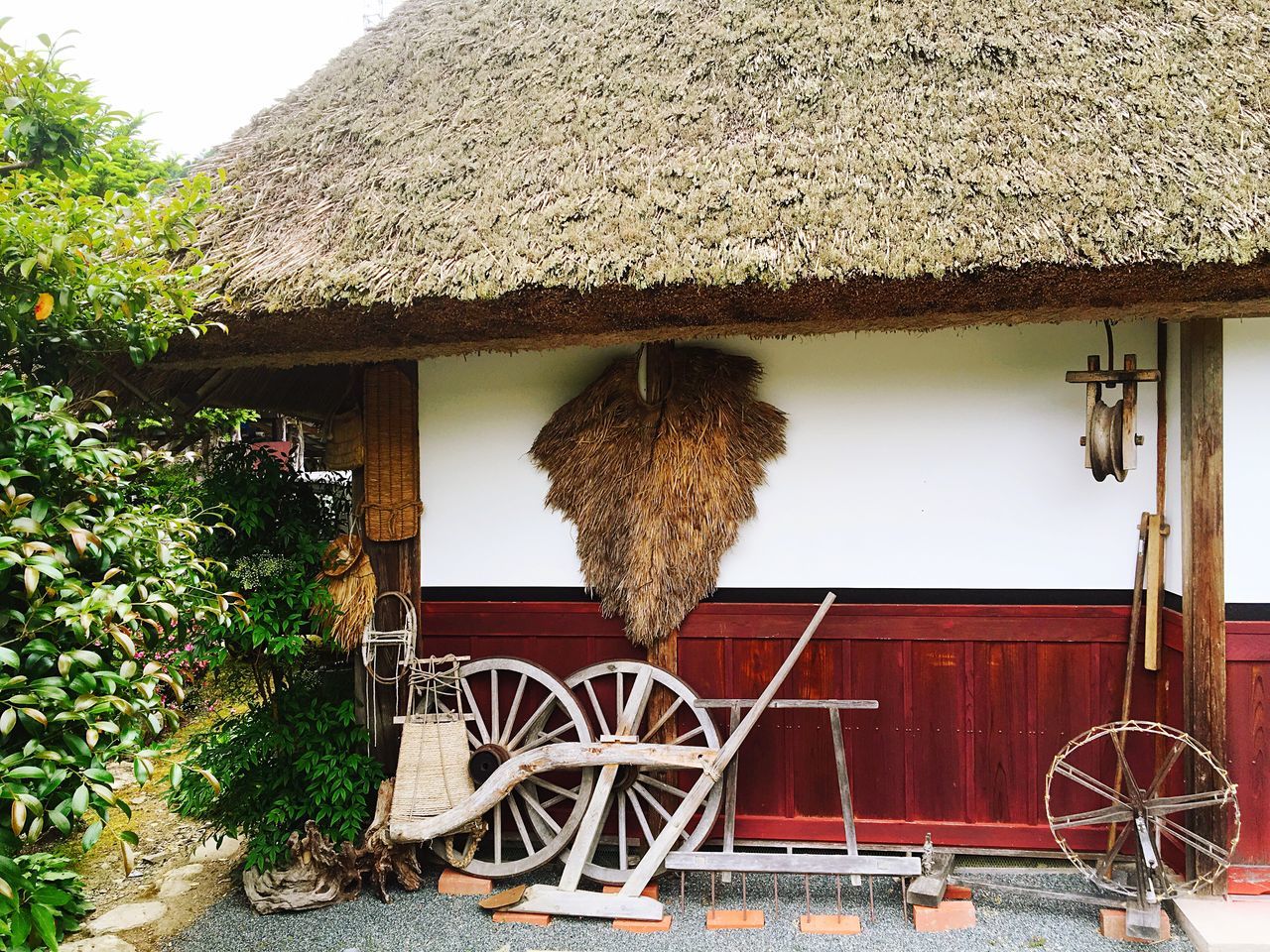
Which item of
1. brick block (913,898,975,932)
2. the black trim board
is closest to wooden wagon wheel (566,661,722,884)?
the black trim board

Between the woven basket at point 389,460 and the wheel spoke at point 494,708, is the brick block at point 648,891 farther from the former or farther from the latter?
the woven basket at point 389,460

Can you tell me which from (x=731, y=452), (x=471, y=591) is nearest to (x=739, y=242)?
(x=731, y=452)

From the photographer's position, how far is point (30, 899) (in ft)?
4.72

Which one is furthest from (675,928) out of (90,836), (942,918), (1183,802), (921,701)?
(90,836)

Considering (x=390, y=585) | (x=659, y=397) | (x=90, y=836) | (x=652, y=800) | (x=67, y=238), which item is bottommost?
(x=652, y=800)

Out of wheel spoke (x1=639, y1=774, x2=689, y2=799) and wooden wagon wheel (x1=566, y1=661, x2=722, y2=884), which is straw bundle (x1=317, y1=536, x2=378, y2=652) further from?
wheel spoke (x1=639, y1=774, x2=689, y2=799)

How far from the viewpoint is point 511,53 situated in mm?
3154

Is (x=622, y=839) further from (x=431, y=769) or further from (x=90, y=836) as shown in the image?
(x=90, y=836)

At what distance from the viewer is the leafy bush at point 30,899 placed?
1350 millimetres

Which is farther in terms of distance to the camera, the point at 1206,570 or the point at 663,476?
the point at 663,476

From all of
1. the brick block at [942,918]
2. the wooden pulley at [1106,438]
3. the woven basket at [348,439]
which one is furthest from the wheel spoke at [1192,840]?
the woven basket at [348,439]

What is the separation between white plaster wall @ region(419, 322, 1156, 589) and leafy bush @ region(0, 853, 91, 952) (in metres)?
1.77

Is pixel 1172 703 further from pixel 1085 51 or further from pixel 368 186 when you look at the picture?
pixel 368 186

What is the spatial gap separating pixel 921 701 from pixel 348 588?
2357 mm
